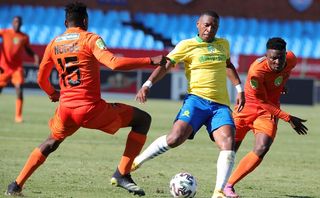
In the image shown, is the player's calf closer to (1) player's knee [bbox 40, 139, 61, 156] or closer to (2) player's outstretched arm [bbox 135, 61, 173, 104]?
(1) player's knee [bbox 40, 139, 61, 156]

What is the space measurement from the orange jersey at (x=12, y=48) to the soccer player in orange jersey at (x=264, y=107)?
11.0 metres

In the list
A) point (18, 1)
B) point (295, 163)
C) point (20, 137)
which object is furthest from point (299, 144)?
point (18, 1)

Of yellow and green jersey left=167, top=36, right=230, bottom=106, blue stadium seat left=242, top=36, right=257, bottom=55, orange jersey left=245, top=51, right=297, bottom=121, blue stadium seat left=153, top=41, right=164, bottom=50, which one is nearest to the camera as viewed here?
yellow and green jersey left=167, top=36, right=230, bottom=106

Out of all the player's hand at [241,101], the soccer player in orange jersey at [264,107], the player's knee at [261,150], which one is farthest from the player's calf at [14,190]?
the player's knee at [261,150]

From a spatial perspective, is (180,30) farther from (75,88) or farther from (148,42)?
(75,88)

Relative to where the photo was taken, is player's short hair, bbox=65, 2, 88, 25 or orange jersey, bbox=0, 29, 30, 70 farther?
orange jersey, bbox=0, 29, 30, 70

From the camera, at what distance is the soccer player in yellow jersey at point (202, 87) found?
31.4 ft

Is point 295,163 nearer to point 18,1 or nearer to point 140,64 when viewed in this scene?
point 140,64

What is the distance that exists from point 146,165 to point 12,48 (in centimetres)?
926

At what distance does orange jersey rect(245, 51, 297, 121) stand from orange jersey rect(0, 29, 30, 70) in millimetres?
11085

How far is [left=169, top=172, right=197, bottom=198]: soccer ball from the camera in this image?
9.33 m

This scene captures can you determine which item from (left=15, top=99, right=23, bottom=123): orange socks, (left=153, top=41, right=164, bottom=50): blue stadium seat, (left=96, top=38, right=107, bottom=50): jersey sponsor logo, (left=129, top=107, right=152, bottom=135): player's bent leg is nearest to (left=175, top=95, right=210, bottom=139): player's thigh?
(left=129, top=107, right=152, bottom=135): player's bent leg

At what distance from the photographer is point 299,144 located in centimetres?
1756

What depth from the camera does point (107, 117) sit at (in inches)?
373
